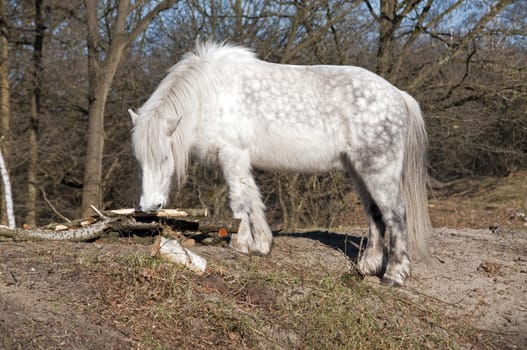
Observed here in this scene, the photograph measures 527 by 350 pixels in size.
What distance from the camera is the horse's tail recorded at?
5.93 metres

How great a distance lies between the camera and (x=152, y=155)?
5520mm

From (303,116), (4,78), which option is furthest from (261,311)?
(4,78)

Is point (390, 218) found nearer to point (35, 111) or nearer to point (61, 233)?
point (61, 233)

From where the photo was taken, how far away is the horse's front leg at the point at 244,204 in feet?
18.6

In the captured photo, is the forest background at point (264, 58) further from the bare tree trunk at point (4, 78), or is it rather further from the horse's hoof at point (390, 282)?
the horse's hoof at point (390, 282)

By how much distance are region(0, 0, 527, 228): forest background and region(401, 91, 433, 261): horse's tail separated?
536 cm

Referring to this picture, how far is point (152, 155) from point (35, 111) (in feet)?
27.7

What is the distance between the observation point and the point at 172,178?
19.1 ft

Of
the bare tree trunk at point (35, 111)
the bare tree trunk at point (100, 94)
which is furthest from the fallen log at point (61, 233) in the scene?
the bare tree trunk at point (35, 111)

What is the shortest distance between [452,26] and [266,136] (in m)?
8.07

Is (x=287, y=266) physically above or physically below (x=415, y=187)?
below

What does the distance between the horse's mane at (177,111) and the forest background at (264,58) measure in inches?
209

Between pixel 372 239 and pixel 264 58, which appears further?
pixel 264 58

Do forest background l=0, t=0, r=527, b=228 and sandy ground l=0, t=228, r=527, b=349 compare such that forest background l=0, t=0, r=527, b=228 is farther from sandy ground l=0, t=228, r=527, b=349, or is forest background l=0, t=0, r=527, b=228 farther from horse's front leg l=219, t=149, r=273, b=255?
horse's front leg l=219, t=149, r=273, b=255
